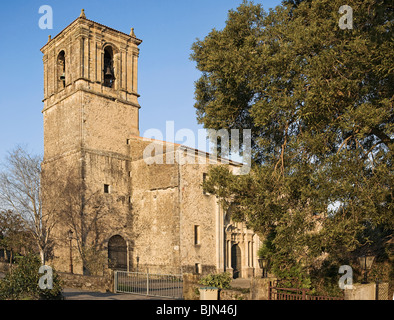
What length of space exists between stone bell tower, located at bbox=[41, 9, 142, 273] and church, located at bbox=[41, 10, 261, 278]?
0.23 ft

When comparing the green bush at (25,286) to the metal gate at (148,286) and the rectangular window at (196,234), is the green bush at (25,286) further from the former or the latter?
the rectangular window at (196,234)

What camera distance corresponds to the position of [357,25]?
1279 cm

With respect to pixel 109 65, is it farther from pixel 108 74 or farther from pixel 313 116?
pixel 313 116

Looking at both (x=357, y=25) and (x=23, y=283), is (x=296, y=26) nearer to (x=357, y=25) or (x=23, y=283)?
(x=357, y=25)

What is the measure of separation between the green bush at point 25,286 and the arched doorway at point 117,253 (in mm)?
14807

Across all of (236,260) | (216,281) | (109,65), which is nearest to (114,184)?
(109,65)

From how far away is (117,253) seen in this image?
2781 cm

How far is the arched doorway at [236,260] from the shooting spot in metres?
30.1

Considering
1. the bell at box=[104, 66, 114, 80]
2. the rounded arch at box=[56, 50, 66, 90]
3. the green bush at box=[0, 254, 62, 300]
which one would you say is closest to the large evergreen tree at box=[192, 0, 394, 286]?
the green bush at box=[0, 254, 62, 300]

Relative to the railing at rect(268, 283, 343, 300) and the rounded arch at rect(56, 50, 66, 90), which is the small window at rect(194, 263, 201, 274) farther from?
the rounded arch at rect(56, 50, 66, 90)

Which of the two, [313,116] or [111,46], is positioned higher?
[111,46]

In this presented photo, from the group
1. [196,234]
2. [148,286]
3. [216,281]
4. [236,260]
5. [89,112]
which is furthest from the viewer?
[236,260]

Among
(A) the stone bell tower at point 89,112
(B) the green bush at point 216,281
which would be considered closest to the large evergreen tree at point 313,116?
(B) the green bush at point 216,281

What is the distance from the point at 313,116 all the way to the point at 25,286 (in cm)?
999
